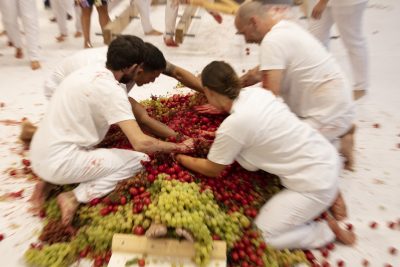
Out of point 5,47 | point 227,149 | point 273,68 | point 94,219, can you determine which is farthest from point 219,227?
point 5,47

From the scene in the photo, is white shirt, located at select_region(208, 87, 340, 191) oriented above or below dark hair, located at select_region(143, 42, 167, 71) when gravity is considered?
below

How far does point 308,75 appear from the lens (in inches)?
92.7

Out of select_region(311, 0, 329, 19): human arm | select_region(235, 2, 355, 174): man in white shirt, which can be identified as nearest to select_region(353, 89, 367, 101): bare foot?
select_region(311, 0, 329, 19): human arm

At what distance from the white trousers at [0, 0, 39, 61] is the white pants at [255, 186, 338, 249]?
3430mm

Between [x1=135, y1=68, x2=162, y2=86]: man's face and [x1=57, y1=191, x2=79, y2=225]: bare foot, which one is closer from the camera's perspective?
[x1=57, y1=191, x2=79, y2=225]: bare foot

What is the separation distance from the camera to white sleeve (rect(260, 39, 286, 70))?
2.23m

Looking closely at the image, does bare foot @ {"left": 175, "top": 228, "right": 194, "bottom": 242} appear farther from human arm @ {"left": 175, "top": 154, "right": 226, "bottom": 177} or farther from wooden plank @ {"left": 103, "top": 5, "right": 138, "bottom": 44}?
wooden plank @ {"left": 103, "top": 5, "right": 138, "bottom": 44}

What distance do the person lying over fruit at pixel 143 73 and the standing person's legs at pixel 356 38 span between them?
141 cm

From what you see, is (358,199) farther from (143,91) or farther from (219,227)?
(143,91)

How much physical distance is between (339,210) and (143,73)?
1.37m

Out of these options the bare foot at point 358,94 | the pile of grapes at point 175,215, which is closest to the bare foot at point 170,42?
the bare foot at point 358,94

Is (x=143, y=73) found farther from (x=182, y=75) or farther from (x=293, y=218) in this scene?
(x=293, y=218)

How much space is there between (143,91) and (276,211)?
2217 millimetres

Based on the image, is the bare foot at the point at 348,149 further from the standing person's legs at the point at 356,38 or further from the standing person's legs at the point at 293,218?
the standing person's legs at the point at 356,38
